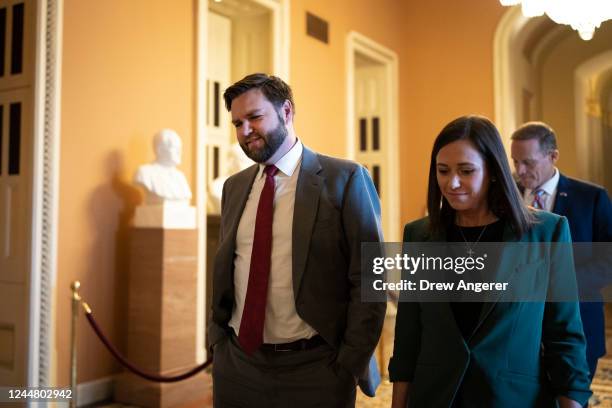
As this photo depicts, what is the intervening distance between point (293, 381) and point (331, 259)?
423 millimetres

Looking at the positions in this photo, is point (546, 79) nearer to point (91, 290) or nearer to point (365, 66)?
point (365, 66)

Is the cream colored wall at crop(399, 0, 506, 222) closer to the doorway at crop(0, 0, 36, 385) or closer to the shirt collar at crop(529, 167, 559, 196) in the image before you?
the doorway at crop(0, 0, 36, 385)

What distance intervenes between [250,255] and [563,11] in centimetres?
347

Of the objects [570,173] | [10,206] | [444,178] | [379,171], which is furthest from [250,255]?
[570,173]

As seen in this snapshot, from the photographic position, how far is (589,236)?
2.57 meters

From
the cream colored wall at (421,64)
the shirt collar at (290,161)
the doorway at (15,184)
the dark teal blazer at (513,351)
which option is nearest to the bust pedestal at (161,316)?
the doorway at (15,184)

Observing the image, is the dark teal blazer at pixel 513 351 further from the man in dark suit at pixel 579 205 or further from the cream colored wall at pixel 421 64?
the cream colored wall at pixel 421 64

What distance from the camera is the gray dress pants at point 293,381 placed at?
6.55 feet

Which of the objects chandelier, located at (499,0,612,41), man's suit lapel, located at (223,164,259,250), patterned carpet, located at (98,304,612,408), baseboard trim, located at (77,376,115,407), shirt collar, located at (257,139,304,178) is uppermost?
chandelier, located at (499,0,612,41)

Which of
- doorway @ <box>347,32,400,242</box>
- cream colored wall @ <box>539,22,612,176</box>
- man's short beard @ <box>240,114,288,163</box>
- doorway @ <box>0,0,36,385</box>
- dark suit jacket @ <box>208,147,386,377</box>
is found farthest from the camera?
cream colored wall @ <box>539,22,612,176</box>

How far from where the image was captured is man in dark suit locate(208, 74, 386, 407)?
6.58 ft

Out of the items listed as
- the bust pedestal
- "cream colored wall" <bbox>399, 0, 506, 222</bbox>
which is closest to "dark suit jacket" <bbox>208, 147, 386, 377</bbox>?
the bust pedestal

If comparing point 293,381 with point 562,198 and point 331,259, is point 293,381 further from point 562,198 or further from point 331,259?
point 562,198

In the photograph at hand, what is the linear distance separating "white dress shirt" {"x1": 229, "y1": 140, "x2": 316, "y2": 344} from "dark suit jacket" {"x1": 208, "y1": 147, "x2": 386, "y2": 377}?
0.04m
